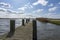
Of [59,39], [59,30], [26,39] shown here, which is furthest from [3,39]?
[59,30]

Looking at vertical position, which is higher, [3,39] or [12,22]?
[12,22]

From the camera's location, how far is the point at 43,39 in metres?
5.21

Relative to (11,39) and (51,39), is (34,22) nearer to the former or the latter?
(11,39)

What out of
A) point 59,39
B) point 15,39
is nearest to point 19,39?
point 15,39

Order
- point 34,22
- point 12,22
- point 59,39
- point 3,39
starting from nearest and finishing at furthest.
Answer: point 34,22, point 3,39, point 59,39, point 12,22

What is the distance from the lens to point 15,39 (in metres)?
4.56

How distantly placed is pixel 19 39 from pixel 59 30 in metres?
2.94

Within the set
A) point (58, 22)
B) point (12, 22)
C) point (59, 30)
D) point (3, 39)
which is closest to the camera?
point (58, 22)

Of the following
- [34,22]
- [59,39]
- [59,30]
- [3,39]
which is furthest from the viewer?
[59,30]

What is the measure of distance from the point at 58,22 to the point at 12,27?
3.05 metres

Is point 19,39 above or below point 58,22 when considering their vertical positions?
below

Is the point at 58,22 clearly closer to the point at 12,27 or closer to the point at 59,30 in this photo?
the point at 12,27

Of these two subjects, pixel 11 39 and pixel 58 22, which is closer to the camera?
pixel 58 22

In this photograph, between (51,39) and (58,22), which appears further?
(51,39)
